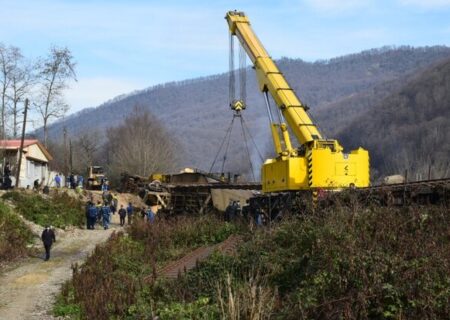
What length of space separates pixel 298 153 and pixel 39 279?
1221cm

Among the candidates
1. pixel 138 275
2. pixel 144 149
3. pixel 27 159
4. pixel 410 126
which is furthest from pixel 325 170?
pixel 410 126

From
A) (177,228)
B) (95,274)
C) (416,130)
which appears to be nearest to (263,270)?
(95,274)

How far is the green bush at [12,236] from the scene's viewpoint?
2341 centimetres

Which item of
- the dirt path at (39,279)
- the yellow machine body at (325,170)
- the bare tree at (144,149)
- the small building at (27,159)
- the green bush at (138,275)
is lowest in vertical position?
the dirt path at (39,279)

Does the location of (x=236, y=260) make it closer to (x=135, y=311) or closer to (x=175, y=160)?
(x=135, y=311)

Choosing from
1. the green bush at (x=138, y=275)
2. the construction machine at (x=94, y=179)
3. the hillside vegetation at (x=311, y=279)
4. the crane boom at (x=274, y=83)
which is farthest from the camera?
the construction machine at (x=94, y=179)

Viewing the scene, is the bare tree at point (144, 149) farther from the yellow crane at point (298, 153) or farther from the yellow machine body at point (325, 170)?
the yellow machine body at point (325, 170)

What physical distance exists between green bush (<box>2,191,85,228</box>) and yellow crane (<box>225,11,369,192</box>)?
12.1 metres

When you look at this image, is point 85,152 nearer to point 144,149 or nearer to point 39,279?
point 144,149

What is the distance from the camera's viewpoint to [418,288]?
8750 mm

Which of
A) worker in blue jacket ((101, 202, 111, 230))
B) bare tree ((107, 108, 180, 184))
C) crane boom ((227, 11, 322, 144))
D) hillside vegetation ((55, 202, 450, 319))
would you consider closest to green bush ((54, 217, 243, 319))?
hillside vegetation ((55, 202, 450, 319))

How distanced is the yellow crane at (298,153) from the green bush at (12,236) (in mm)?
10753

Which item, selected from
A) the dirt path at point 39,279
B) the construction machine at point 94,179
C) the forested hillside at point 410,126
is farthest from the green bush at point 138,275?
the forested hillside at point 410,126

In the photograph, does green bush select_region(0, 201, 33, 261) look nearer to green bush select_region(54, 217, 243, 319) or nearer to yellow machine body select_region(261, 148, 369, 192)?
green bush select_region(54, 217, 243, 319)
